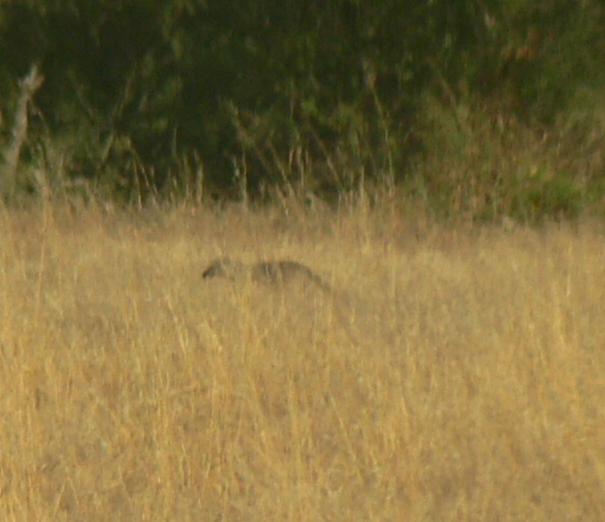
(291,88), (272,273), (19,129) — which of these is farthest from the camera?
(19,129)

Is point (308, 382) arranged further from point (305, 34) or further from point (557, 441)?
point (305, 34)

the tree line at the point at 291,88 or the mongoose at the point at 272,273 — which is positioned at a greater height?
the tree line at the point at 291,88

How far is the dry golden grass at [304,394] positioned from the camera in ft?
13.5

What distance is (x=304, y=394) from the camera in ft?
15.9

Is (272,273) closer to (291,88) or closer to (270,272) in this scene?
(270,272)

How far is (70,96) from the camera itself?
11289 mm

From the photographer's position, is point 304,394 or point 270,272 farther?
point 270,272

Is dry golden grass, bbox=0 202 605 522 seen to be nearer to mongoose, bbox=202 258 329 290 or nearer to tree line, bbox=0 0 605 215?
mongoose, bbox=202 258 329 290

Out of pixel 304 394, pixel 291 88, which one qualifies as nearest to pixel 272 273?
pixel 304 394

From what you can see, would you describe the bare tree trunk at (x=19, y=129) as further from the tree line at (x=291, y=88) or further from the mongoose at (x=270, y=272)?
the mongoose at (x=270, y=272)

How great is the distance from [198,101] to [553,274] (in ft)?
17.5

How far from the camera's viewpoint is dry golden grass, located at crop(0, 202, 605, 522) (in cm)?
412

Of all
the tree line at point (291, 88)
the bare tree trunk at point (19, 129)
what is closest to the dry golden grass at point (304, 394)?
the tree line at point (291, 88)

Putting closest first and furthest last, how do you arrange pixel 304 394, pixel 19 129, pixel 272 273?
pixel 304 394 → pixel 272 273 → pixel 19 129
